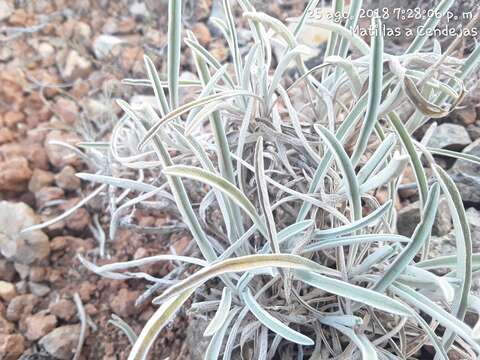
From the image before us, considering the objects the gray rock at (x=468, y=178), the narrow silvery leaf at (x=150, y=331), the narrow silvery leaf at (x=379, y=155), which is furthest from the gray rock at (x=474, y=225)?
the narrow silvery leaf at (x=150, y=331)

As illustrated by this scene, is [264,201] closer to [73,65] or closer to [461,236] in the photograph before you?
[461,236]

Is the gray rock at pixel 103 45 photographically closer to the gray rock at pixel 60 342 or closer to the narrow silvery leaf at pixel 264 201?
the gray rock at pixel 60 342

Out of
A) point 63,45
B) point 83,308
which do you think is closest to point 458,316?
point 83,308

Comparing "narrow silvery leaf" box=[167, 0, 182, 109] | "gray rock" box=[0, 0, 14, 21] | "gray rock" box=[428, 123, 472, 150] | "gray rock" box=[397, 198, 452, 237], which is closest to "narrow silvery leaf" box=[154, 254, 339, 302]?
"narrow silvery leaf" box=[167, 0, 182, 109]

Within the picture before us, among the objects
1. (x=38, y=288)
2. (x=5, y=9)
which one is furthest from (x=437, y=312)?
(x=5, y=9)

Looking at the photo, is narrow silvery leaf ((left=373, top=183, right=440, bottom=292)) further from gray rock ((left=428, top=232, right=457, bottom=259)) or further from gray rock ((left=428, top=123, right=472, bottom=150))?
gray rock ((left=428, top=123, right=472, bottom=150))
